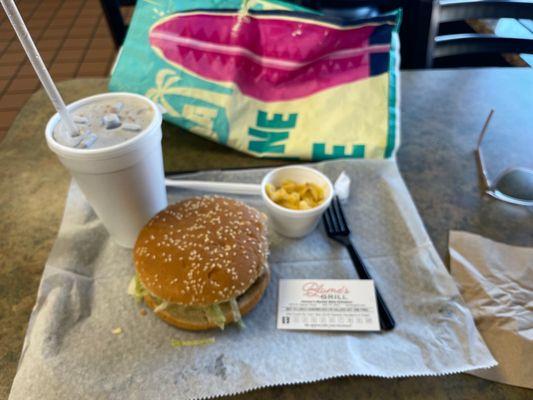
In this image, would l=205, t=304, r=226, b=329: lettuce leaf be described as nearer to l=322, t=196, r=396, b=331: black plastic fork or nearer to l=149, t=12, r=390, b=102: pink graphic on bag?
l=322, t=196, r=396, b=331: black plastic fork

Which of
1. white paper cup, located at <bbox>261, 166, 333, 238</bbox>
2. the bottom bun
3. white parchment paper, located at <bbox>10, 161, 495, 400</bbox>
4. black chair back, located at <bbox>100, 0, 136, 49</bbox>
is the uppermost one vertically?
black chair back, located at <bbox>100, 0, 136, 49</bbox>

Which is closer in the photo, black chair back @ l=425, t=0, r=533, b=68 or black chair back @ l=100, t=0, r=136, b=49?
black chair back @ l=425, t=0, r=533, b=68

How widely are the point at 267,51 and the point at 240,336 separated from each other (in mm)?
828

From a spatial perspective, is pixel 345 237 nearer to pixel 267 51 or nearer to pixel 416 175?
pixel 416 175

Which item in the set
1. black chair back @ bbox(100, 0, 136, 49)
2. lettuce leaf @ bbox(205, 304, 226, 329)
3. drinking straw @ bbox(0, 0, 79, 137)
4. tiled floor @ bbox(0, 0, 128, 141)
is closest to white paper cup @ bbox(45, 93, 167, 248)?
drinking straw @ bbox(0, 0, 79, 137)

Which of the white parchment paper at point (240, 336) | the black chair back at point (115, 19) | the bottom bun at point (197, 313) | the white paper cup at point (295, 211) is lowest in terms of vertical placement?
the white parchment paper at point (240, 336)

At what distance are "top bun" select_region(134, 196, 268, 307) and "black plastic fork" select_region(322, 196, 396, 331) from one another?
19 cm

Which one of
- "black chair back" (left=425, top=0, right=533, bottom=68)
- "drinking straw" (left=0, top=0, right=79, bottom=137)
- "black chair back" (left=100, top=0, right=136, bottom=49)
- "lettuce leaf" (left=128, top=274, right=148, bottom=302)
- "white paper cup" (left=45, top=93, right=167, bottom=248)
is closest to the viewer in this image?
"drinking straw" (left=0, top=0, right=79, bottom=137)

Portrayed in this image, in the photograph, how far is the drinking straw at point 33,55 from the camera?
1.87 feet

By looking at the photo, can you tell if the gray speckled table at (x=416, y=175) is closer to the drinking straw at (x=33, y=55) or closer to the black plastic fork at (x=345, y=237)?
the black plastic fork at (x=345, y=237)

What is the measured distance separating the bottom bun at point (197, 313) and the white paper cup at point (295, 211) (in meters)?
0.18

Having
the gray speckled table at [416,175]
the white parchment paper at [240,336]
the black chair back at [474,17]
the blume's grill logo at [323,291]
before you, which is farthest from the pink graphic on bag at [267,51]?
the blume's grill logo at [323,291]

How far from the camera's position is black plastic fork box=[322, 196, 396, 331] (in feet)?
2.49

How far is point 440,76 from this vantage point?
1410 millimetres
